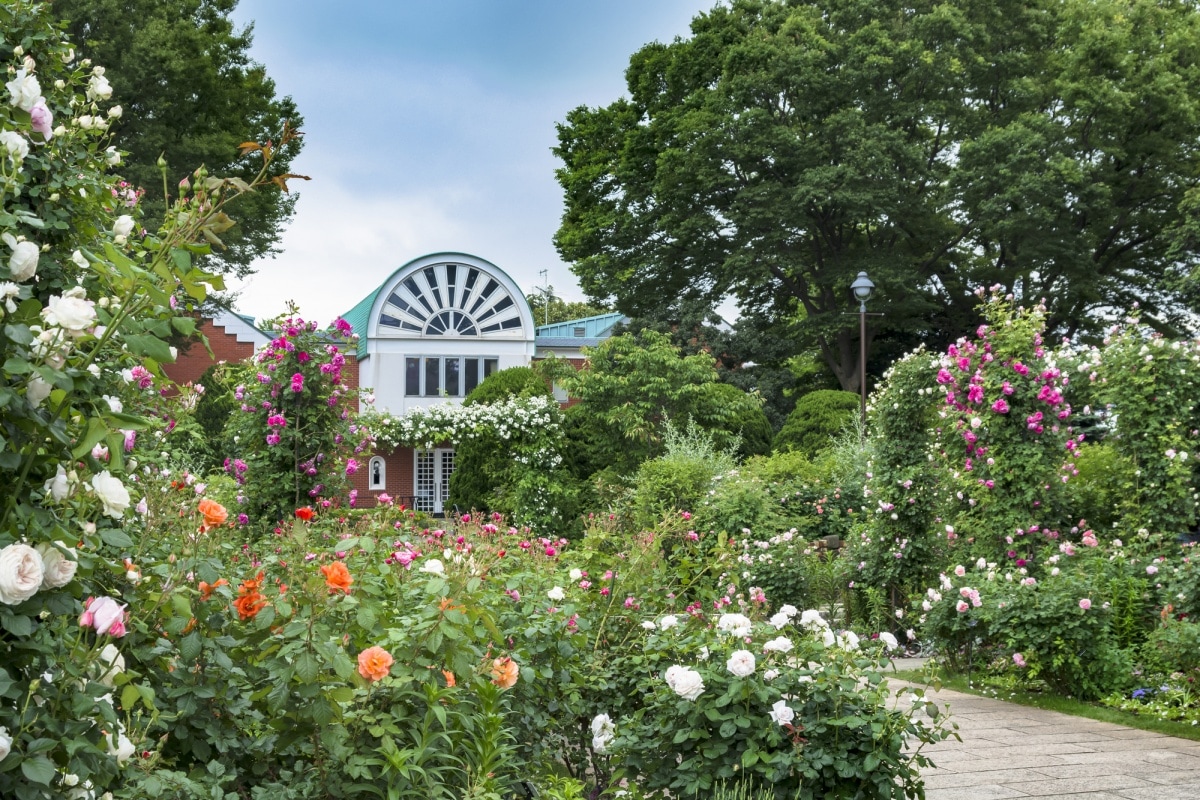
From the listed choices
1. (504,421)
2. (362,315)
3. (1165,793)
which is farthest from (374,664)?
(362,315)

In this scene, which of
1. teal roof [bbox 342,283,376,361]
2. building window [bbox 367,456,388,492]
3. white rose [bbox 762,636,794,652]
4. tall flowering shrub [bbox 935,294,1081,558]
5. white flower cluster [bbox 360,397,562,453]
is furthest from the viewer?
teal roof [bbox 342,283,376,361]

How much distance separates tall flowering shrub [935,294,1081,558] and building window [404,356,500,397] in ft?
65.2

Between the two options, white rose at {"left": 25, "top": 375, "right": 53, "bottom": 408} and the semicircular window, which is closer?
white rose at {"left": 25, "top": 375, "right": 53, "bottom": 408}

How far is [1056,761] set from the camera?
445 centimetres

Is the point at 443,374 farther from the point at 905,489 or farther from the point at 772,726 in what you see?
the point at 772,726

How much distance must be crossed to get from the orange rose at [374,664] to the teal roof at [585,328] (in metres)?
27.6

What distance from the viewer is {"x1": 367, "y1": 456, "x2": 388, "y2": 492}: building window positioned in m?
24.4

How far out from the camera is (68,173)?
207 cm

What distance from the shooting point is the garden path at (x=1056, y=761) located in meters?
3.91

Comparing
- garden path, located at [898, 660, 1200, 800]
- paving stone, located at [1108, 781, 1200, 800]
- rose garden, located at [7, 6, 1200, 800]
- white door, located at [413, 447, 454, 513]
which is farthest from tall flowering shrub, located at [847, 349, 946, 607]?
white door, located at [413, 447, 454, 513]

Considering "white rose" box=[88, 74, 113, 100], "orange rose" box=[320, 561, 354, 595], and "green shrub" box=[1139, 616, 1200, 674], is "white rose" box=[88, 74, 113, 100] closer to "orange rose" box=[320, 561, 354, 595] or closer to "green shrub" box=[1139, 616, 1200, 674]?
"orange rose" box=[320, 561, 354, 595]

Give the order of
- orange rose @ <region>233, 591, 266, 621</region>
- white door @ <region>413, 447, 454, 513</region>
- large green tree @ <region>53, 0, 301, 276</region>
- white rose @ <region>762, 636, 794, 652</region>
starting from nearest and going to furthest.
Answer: orange rose @ <region>233, 591, 266, 621</region>, white rose @ <region>762, 636, 794, 652</region>, large green tree @ <region>53, 0, 301, 276</region>, white door @ <region>413, 447, 454, 513</region>

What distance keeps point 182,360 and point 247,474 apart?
17.5 metres

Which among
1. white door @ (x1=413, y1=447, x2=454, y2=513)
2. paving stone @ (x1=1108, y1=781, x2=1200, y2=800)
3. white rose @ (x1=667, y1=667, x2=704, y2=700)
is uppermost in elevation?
white door @ (x1=413, y1=447, x2=454, y2=513)
